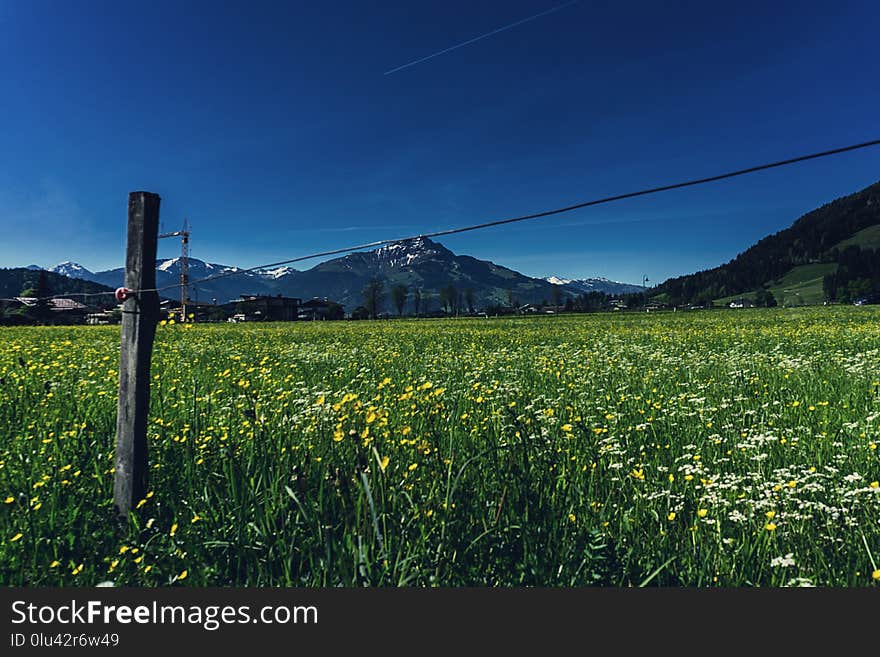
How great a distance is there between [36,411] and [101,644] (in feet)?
Result: 17.5

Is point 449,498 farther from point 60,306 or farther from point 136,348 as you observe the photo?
point 60,306

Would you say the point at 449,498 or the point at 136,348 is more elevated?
the point at 136,348

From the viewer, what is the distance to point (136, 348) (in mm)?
3410

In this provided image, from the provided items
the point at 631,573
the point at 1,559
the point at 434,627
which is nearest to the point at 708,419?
the point at 631,573

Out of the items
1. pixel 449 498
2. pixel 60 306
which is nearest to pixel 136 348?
pixel 449 498

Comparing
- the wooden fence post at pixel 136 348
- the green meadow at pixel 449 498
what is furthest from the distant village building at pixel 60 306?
the wooden fence post at pixel 136 348

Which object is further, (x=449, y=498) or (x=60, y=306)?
(x=60, y=306)

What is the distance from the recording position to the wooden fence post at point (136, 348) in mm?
3400

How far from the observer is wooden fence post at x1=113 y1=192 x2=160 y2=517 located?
3.40m

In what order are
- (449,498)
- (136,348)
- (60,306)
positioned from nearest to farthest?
1. (449,498)
2. (136,348)
3. (60,306)

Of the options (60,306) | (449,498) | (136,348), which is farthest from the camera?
(60,306)

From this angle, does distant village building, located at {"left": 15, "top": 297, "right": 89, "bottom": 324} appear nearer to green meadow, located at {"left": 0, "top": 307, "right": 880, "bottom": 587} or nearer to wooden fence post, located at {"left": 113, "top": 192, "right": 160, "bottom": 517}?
green meadow, located at {"left": 0, "top": 307, "right": 880, "bottom": 587}

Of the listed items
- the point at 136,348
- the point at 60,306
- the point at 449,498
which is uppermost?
the point at 60,306

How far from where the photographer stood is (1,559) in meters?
2.89
